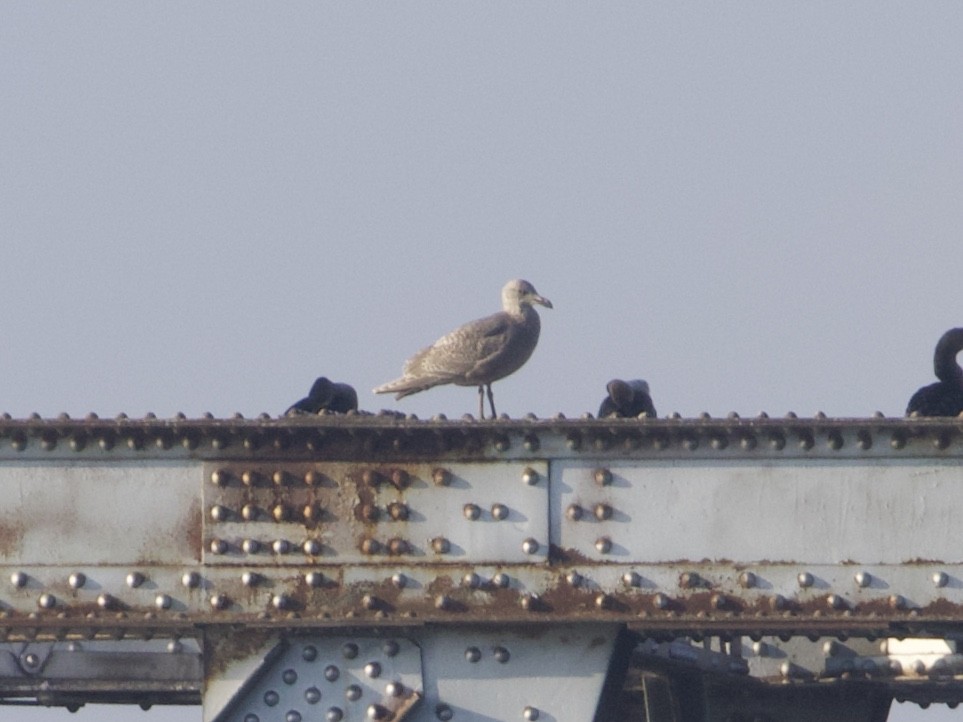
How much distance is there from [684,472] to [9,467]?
315 cm

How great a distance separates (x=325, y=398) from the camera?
12469 mm

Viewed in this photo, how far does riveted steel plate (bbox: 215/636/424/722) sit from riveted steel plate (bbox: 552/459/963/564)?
92 cm

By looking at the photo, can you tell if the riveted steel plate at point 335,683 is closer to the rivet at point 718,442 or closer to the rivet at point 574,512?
the rivet at point 574,512

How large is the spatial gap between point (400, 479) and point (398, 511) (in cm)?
15

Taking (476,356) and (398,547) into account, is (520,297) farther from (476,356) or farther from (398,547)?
(398,547)

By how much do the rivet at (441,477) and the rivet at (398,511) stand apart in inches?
7.0

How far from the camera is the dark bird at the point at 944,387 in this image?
12.4m

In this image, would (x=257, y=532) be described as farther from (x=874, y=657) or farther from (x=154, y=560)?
(x=874, y=657)

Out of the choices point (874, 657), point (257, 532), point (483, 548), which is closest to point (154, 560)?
point (257, 532)

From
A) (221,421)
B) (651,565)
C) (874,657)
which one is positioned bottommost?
(874,657)

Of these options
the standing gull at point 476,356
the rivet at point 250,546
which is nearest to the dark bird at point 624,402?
the rivet at point 250,546

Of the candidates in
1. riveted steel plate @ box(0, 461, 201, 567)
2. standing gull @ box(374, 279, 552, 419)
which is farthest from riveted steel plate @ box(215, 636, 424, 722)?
standing gull @ box(374, 279, 552, 419)

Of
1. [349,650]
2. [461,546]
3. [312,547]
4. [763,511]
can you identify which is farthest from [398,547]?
[763,511]

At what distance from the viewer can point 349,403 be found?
496 inches
